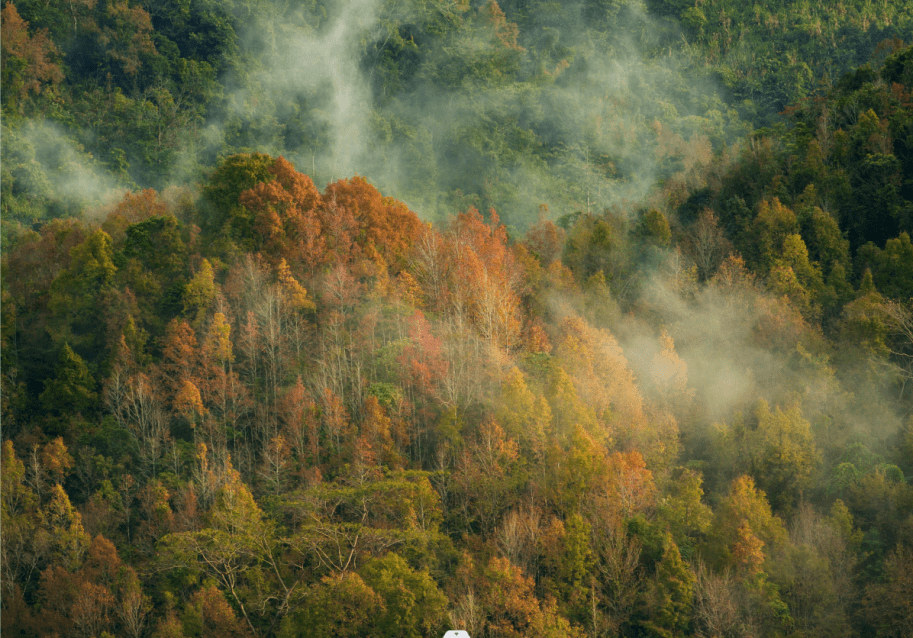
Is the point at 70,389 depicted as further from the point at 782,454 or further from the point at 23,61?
the point at 23,61

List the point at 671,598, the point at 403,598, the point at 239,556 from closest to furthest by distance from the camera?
the point at 403,598
the point at 671,598
the point at 239,556

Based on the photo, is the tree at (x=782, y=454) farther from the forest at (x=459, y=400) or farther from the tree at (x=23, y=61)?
the tree at (x=23, y=61)

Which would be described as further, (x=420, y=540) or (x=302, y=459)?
(x=302, y=459)

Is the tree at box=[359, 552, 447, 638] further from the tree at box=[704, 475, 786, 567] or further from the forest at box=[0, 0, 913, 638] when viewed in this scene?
the tree at box=[704, 475, 786, 567]

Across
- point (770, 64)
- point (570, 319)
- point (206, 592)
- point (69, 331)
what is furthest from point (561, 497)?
point (770, 64)

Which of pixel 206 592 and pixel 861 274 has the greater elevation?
pixel 861 274

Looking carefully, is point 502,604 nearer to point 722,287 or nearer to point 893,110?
point 722,287

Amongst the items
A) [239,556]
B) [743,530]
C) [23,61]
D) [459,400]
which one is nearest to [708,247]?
[459,400]

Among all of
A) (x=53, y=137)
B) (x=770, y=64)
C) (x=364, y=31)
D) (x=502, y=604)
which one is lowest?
(x=502, y=604)
